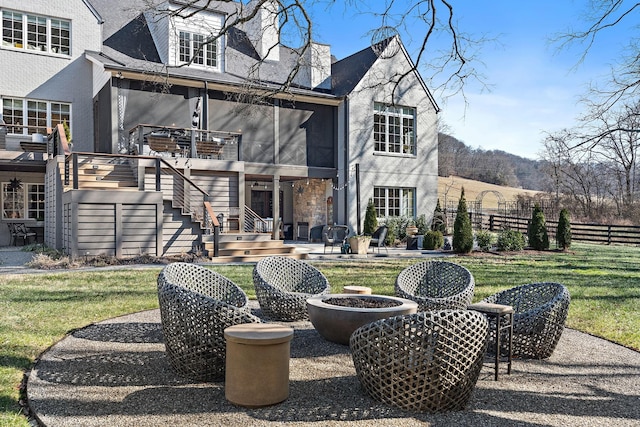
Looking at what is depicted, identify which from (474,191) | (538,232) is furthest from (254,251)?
(474,191)

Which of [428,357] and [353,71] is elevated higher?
[353,71]

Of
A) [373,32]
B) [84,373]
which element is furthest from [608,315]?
Answer: [84,373]

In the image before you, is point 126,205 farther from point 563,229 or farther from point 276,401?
point 563,229

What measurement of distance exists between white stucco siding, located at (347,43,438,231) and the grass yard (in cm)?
672

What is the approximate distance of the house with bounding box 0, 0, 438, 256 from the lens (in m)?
12.6

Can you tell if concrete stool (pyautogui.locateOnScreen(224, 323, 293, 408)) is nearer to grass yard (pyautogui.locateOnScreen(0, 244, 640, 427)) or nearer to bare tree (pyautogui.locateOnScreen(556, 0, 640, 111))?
grass yard (pyautogui.locateOnScreen(0, 244, 640, 427))

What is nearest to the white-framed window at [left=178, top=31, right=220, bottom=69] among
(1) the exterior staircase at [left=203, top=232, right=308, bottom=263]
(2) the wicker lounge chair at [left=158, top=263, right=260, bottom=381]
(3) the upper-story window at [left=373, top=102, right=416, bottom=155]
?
(3) the upper-story window at [left=373, top=102, right=416, bottom=155]

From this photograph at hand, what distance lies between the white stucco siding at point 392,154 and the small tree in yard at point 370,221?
715 millimetres

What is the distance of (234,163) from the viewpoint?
1541 cm

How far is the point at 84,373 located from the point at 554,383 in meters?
3.86

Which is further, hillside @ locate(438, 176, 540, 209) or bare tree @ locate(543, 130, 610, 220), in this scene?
hillside @ locate(438, 176, 540, 209)

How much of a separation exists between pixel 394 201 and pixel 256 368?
57.4ft

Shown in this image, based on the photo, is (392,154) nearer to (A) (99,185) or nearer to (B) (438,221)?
(B) (438,221)

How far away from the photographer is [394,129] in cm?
2039
